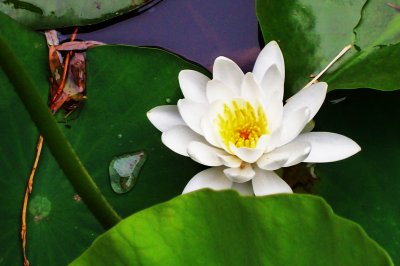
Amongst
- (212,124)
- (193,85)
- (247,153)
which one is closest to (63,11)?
(193,85)

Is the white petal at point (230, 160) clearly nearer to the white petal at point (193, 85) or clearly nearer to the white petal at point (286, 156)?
the white petal at point (286, 156)

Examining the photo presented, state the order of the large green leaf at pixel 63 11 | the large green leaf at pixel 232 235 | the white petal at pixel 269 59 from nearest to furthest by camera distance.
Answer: the large green leaf at pixel 232 235
the white petal at pixel 269 59
the large green leaf at pixel 63 11

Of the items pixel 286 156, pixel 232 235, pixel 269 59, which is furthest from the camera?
pixel 269 59

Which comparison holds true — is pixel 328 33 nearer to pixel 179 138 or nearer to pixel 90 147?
pixel 179 138

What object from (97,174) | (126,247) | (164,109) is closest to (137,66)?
(164,109)

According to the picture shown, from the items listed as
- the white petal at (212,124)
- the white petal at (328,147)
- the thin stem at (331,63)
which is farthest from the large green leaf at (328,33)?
the white petal at (212,124)

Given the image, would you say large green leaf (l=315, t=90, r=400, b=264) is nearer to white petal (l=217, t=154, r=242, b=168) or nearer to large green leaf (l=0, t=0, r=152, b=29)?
white petal (l=217, t=154, r=242, b=168)

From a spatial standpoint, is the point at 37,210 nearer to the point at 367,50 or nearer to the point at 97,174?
the point at 97,174
